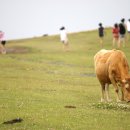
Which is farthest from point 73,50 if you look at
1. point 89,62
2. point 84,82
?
point 84,82

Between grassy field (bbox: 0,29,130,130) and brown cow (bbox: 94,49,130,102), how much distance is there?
62 centimetres

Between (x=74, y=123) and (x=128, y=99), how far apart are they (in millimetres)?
5028

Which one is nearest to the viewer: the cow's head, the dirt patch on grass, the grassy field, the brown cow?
the grassy field

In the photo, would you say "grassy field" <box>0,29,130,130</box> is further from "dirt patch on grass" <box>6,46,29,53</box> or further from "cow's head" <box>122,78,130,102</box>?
"cow's head" <box>122,78,130,102</box>

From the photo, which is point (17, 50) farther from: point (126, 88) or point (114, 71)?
point (126, 88)

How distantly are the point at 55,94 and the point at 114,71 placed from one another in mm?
3555

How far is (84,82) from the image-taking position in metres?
32.9

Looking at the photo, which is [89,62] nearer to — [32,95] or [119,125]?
[32,95]

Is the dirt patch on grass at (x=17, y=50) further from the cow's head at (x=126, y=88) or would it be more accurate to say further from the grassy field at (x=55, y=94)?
the cow's head at (x=126, y=88)

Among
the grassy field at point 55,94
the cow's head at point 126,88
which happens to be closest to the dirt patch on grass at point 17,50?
the grassy field at point 55,94

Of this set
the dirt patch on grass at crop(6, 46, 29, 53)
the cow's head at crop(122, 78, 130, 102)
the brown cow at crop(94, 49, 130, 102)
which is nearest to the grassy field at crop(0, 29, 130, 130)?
the dirt patch on grass at crop(6, 46, 29, 53)

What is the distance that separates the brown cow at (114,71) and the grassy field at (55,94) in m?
0.62

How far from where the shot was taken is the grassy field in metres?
17.8

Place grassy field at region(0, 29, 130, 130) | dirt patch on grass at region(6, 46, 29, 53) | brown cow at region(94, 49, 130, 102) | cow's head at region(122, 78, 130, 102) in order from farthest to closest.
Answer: dirt patch on grass at region(6, 46, 29, 53) < brown cow at region(94, 49, 130, 102) < cow's head at region(122, 78, 130, 102) < grassy field at region(0, 29, 130, 130)
